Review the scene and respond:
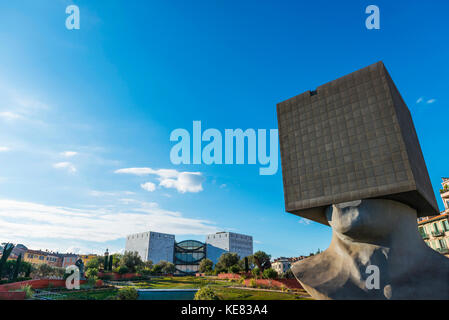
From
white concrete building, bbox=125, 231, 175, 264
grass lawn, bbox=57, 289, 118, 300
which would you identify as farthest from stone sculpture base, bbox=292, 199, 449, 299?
white concrete building, bbox=125, 231, 175, 264

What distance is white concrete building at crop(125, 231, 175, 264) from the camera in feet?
350

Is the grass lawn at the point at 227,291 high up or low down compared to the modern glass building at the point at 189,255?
down

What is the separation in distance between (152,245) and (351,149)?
10145 cm

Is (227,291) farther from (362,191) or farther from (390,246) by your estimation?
(362,191)

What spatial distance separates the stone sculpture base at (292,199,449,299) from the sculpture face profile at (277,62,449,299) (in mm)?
62

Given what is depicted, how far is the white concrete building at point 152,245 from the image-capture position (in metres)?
107

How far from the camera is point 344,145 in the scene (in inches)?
874

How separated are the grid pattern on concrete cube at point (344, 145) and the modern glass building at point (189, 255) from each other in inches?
4011

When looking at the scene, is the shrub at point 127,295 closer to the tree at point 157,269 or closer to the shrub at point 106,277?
the shrub at point 106,277

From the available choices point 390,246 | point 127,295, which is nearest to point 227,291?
point 127,295

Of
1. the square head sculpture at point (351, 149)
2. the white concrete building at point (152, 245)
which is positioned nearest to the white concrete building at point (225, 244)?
the white concrete building at point (152, 245)

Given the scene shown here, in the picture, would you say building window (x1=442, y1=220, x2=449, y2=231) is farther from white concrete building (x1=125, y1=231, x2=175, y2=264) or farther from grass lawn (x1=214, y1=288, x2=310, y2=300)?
white concrete building (x1=125, y1=231, x2=175, y2=264)

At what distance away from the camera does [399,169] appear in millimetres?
19203
